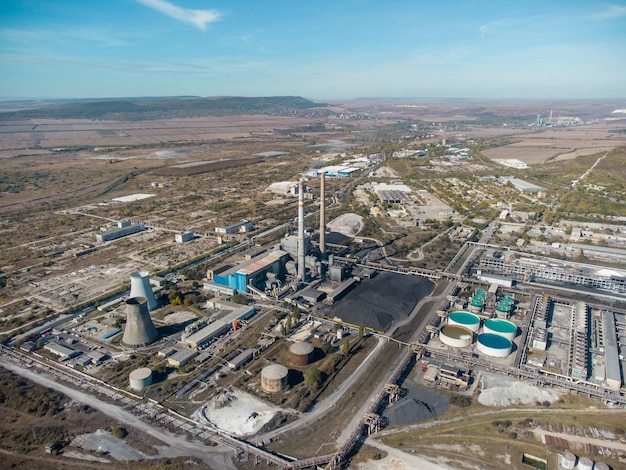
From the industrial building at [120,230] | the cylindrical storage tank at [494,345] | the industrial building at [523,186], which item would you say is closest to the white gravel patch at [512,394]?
the cylindrical storage tank at [494,345]

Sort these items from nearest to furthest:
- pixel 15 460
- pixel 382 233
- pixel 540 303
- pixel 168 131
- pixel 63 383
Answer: pixel 15 460 < pixel 63 383 < pixel 540 303 < pixel 382 233 < pixel 168 131

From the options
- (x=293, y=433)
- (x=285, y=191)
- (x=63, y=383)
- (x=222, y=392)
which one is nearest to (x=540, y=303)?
(x=293, y=433)

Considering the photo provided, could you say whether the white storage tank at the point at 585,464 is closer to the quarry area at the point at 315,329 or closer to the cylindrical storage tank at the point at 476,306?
the quarry area at the point at 315,329

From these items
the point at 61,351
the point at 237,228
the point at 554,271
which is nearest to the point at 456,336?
the point at 554,271

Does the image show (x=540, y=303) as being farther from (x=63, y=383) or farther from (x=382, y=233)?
(x=63, y=383)

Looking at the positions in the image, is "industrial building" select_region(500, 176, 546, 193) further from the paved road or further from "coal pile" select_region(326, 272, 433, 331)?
the paved road

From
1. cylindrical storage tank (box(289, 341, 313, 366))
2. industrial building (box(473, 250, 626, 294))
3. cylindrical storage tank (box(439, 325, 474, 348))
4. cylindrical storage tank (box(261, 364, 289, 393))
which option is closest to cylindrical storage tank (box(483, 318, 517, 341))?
cylindrical storage tank (box(439, 325, 474, 348))
